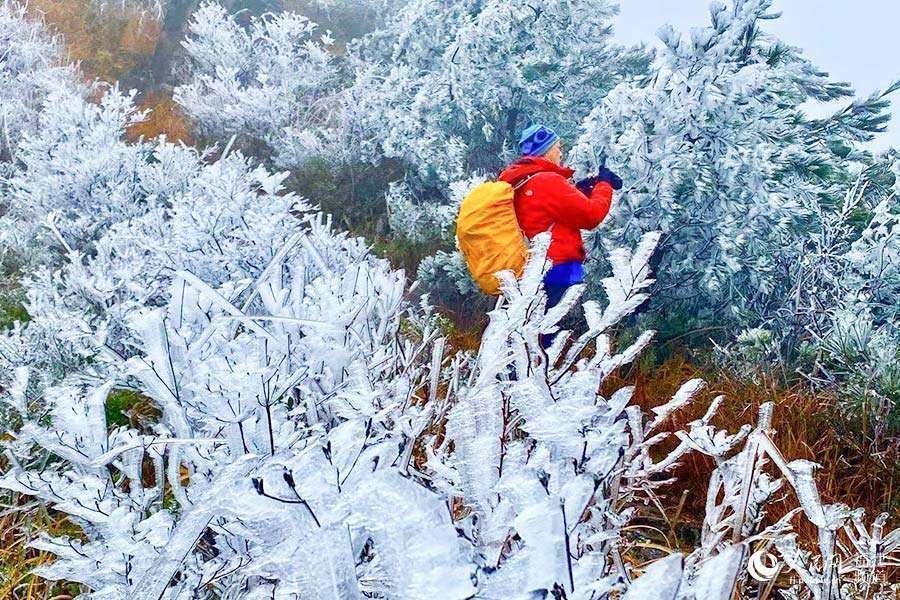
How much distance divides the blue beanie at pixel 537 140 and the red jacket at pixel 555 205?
0.14 ft

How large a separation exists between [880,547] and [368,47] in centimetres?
1041

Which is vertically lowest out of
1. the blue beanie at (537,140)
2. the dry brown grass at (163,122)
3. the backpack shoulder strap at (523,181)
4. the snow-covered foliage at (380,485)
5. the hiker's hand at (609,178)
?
the dry brown grass at (163,122)

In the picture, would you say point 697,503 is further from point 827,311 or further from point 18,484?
point 18,484

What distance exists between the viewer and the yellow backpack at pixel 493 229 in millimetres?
4242

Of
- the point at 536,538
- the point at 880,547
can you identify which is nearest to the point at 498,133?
the point at 880,547

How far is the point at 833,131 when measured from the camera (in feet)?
18.3

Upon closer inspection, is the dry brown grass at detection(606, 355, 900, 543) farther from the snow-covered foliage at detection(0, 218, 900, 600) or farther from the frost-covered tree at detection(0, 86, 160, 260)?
the frost-covered tree at detection(0, 86, 160, 260)

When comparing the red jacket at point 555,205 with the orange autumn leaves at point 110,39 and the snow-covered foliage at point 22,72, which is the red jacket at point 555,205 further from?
the orange autumn leaves at point 110,39

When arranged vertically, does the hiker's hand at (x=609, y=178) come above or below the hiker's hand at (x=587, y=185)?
above

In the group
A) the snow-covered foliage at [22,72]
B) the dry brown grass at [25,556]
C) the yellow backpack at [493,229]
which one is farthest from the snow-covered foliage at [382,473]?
the snow-covered foliage at [22,72]

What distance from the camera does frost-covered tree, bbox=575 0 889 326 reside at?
4.93 meters

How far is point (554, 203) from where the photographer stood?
13.8 feet

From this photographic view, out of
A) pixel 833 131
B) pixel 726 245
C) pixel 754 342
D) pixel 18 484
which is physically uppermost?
pixel 18 484

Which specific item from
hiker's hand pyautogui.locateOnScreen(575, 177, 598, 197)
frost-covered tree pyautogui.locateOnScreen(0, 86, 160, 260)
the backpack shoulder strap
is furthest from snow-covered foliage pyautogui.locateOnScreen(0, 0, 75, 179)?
hiker's hand pyautogui.locateOnScreen(575, 177, 598, 197)
